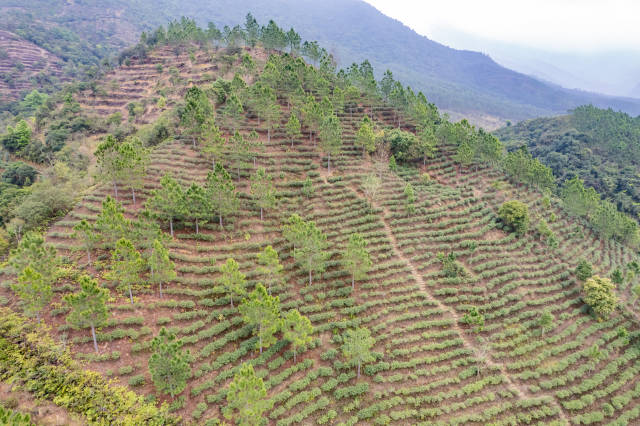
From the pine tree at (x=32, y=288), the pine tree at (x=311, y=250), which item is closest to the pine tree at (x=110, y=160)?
the pine tree at (x=32, y=288)

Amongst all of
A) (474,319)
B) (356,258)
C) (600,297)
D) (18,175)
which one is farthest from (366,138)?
(18,175)

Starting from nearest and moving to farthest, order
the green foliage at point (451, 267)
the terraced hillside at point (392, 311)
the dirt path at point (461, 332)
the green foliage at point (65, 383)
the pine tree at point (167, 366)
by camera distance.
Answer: the green foliage at point (65, 383) → the pine tree at point (167, 366) → the terraced hillside at point (392, 311) → the dirt path at point (461, 332) → the green foliage at point (451, 267)

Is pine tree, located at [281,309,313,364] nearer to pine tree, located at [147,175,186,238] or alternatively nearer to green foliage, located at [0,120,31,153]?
pine tree, located at [147,175,186,238]

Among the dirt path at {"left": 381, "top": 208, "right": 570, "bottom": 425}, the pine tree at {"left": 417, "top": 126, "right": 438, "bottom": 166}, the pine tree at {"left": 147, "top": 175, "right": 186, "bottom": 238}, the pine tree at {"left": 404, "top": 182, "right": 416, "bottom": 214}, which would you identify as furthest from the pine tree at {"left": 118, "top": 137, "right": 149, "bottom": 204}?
the pine tree at {"left": 417, "top": 126, "right": 438, "bottom": 166}

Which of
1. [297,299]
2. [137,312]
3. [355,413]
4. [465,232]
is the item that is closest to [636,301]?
[465,232]

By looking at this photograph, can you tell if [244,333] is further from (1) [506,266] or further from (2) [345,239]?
(1) [506,266]

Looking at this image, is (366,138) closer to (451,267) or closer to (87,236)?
(451,267)

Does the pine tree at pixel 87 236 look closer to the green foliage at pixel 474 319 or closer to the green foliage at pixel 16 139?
the green foliage at pixel 474 319
